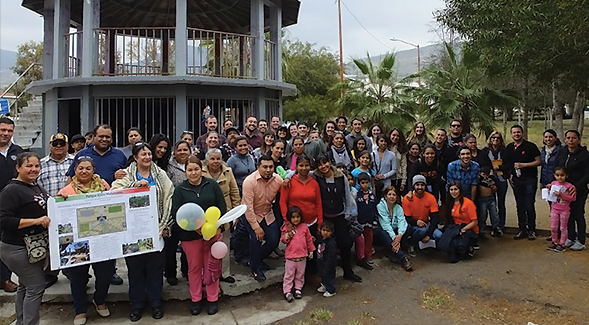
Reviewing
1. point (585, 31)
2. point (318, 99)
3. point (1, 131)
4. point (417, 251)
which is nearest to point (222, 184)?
point (1, 131)

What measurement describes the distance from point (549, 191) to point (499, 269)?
1563 millimetres

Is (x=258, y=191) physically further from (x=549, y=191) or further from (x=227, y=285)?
(x=549, y=191)

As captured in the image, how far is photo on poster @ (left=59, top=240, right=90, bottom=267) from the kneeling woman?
15.5 ft

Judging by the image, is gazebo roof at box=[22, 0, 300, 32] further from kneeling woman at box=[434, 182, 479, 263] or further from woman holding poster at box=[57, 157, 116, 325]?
woman holding poster at box=[57, 157, 116, 325]

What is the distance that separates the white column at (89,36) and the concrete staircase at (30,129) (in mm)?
Result: 4319

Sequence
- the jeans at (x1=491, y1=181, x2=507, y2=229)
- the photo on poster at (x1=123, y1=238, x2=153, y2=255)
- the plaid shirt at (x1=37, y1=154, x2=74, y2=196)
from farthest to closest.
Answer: the jeans at (x1=491, y1=181, x2=507, y2=229), the plaid shirt at (x1=37, y1=154, x2=74, y2=196), the photo on poster at (x1=123, y1=238, x2=153, y2=255)

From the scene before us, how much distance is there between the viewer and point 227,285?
16.2ft

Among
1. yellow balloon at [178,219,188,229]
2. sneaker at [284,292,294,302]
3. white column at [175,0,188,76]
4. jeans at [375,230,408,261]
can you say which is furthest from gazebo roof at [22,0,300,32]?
yellow balloon at [178,219,188,229]

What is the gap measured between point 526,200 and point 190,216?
224 inches

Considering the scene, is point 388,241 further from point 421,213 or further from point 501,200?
point 501,200

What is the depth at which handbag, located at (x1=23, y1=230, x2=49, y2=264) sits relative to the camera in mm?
3662

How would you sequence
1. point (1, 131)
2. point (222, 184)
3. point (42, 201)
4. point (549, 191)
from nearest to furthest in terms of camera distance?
1. point (42, 201)
2. point (1, 131)
3. point (222, 184)
4. point (549, 191)

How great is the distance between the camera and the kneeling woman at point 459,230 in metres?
6.15

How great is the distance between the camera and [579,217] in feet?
20.7
